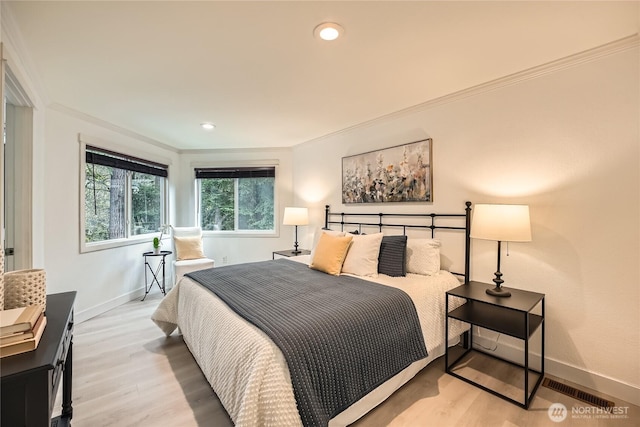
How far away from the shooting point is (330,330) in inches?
A: 61.5

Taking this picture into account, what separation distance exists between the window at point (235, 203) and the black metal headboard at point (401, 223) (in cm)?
137

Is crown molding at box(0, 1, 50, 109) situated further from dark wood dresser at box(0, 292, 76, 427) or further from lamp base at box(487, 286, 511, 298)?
lamp base at box(487, 286, 511, 298)

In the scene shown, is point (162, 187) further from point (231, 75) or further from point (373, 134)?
point (373, 134)

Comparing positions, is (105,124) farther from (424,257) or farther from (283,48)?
(424,257)

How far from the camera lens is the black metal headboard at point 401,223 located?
257cm

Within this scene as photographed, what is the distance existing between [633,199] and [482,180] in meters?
0.92

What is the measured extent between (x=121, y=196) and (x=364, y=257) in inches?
138

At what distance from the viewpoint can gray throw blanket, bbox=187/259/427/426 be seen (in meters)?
1.40

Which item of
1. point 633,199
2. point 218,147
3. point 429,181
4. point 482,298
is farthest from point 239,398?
point 218,147

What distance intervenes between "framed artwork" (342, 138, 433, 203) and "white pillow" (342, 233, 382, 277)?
683 mm

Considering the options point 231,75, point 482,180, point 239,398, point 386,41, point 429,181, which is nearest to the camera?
point 239,398

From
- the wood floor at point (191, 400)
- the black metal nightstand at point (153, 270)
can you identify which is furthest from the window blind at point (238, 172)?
the wood floor at point (191, 400)

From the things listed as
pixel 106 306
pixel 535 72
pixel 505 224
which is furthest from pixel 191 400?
pixel 535 72

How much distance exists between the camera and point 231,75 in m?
2.27
